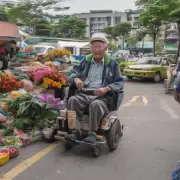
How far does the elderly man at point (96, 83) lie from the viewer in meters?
4.48

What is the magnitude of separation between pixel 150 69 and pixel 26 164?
13.9 meters

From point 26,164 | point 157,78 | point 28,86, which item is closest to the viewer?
point 26,164

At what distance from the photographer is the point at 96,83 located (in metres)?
4.94

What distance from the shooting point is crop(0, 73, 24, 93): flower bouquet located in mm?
6977

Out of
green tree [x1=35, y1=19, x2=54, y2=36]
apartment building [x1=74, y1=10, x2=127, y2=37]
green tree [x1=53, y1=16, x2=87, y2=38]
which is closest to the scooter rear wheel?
green tree [x1=35, y1=19, x2=54, y2=36]

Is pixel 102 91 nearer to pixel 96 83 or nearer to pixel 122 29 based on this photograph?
pixel 96 83

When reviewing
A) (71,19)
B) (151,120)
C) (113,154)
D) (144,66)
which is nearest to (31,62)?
(151,120)

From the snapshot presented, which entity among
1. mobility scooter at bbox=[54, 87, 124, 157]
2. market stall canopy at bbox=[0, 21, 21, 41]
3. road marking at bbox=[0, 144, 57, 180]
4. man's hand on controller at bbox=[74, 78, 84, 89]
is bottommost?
road marking at bbox=[0, 144, 57, 180]

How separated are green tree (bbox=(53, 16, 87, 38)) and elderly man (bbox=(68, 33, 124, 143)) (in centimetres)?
5526

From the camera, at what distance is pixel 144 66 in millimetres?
17625

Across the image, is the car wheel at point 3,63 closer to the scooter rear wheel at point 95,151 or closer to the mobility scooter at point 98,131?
the mobility scooter at point 98,131

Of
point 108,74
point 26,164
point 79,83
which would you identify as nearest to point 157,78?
point 108,74

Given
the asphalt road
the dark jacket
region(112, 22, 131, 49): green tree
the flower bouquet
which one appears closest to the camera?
the asphalt road

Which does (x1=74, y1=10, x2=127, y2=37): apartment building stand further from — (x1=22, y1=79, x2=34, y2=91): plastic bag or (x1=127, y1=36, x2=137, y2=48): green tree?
(x1=22, y1=79, x2=34, y2=91): plastic bag
